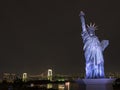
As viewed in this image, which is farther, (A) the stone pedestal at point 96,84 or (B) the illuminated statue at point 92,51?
(B) the illuminated statue at point 92,51

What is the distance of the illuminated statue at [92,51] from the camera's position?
16.7 metres

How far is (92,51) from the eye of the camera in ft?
55.4

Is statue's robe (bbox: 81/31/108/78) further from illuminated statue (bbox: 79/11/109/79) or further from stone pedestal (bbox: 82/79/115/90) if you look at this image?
stone pedestal (bbox: 82/79/115/90)

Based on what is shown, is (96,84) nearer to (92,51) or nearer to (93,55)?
(93,55)

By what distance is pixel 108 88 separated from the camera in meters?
16.2

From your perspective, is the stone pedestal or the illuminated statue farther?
the illuminated statue

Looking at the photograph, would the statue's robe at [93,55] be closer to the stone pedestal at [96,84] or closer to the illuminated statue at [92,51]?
the illuminated statue at [92,51]

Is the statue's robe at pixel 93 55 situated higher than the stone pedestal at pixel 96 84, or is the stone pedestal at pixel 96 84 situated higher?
the statue's robe at pixel 93 55

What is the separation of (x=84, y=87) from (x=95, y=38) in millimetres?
2218

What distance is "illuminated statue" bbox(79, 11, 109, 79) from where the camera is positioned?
1672 cm

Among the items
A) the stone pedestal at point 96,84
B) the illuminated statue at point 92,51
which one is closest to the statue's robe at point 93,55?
the illuminated statue at point 92,51

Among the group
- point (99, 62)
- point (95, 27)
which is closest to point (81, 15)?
point (95, 27)

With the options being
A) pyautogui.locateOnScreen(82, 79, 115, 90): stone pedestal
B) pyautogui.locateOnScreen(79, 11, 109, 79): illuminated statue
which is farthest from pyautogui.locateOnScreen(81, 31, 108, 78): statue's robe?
pyautogui.locateOnScreen(82, 79, 115, 90): stone pedestal

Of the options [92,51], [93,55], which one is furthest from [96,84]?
[92,51]
